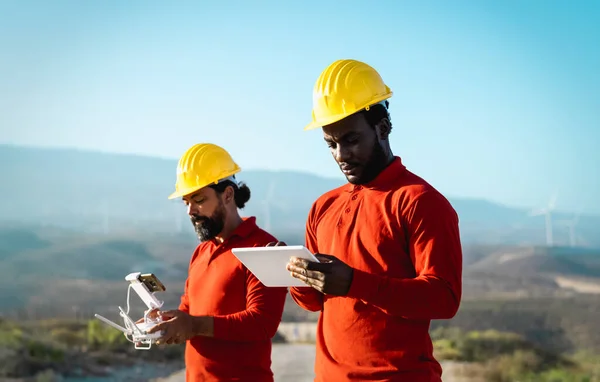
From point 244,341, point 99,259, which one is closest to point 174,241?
point 99,259

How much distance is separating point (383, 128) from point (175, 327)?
5.79ft

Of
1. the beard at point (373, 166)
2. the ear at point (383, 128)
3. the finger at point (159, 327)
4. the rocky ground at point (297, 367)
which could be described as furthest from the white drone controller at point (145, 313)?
the rocky ground at point (297, 367)

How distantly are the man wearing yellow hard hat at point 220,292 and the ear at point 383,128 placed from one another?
1569mm

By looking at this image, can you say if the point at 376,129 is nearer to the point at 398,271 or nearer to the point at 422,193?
the point at 422,193

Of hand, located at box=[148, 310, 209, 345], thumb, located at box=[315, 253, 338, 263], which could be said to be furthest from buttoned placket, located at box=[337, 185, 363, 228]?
hand, located at box=[148, 310, 209, 345]

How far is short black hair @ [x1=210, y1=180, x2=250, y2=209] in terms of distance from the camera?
524 centimetres

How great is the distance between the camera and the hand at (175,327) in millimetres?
4445

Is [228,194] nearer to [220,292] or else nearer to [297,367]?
[220,292]

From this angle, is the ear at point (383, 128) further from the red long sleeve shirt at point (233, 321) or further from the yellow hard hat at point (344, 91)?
the red long sleeve shirt at point (233, 321)

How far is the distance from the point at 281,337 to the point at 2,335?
288 inches

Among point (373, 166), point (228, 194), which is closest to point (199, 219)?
point (228, 194)

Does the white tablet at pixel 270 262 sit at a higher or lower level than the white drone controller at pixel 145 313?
higher

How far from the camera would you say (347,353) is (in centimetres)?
329

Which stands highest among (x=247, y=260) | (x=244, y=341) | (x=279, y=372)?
(x=247, y=260)
